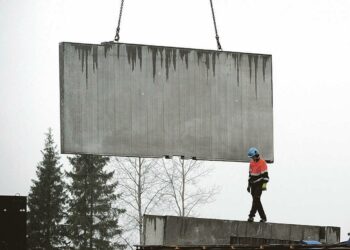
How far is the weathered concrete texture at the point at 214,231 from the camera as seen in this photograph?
96.1 ft

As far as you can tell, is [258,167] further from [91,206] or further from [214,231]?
[91,206]

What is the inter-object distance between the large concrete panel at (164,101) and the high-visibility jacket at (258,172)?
6.21m

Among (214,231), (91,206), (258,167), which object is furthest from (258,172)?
(91,206)

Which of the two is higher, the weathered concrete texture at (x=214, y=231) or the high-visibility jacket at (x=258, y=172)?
the high-visibility jacket at (x=258, y=172)

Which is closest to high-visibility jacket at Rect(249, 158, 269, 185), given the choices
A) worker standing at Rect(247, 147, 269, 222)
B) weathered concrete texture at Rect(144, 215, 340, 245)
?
worker standing at Rect(247, 147, 269, 222)

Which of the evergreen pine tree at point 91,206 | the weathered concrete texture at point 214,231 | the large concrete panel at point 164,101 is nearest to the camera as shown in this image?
the weathered concrete texture at point 214,231

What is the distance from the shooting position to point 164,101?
3416 centimetres

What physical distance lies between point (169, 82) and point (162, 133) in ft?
5.13

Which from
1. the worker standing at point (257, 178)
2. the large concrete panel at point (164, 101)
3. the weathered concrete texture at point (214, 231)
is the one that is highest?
the large concrete panel at point (164, 101)

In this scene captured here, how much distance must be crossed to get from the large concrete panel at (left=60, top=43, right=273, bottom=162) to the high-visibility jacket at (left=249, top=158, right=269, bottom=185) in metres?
6.21

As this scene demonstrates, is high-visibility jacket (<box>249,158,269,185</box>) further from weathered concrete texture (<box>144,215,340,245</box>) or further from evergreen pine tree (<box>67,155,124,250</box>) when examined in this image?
evergreen pine tree (<box>67,155,124,250</box>)

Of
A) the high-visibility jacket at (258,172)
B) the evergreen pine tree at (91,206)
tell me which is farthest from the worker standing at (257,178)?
the evergreen pine tree at (91,206)

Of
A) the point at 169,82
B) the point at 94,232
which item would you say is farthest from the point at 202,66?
the point at 94,232

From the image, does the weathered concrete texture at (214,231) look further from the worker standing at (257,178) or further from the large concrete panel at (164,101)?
the large concrete panel at (164,101)
